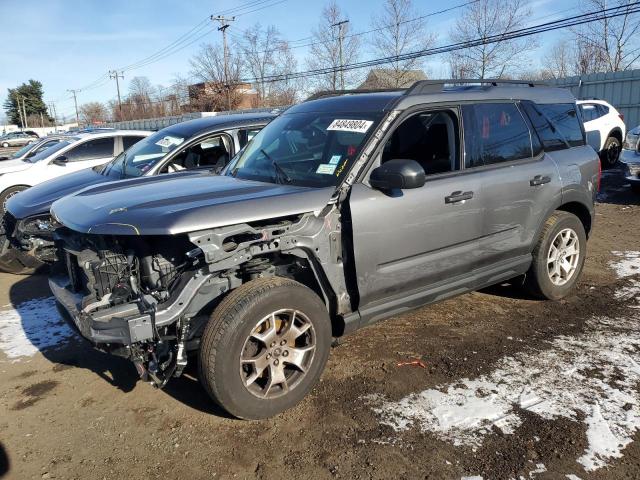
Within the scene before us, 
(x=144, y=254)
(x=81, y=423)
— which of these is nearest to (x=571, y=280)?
(x=144, y=254)

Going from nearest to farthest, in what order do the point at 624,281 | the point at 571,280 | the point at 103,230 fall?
the point at 103,230, the point at 571,280, the point at 624,281

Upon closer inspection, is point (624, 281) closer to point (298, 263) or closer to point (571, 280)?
point (571, 280)

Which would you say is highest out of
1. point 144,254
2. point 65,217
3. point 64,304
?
point 65,217

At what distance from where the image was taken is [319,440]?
3.03 metres

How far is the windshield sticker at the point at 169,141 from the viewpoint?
6.82 metres

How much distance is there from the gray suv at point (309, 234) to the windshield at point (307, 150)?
14 mm

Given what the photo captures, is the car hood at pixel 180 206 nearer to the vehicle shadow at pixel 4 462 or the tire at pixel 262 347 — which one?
the tire at pixel 262 347

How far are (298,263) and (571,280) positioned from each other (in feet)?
10.2

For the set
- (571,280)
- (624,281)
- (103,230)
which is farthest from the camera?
(624,281)

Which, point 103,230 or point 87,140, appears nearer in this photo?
point 103,230

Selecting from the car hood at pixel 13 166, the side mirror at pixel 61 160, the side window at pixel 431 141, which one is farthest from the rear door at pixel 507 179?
the car hood at pixel 13 166

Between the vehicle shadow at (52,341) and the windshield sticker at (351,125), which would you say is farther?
the vehicle shadow at (52,341)

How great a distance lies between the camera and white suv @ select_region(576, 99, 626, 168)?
1250 centimetres

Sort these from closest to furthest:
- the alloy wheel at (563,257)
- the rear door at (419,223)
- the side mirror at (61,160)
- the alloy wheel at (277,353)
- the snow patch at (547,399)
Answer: the snow patch at (547,399)
the alloy wheel at (277,353)
the rear door at (419,223)
the alloy wheel at (563,257)
the side mirror at (61,160)
